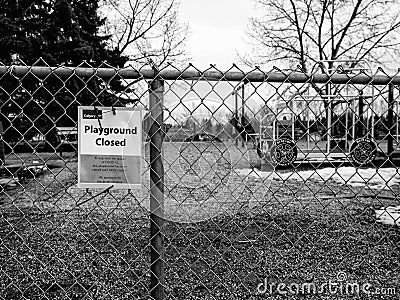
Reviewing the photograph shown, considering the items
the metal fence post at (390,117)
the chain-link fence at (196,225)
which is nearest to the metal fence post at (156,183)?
the chain-link fence at (196,225)

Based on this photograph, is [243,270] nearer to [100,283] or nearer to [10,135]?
[100,283]

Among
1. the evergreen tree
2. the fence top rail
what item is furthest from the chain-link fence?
the evergreen tree

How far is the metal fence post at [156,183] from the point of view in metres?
1.95

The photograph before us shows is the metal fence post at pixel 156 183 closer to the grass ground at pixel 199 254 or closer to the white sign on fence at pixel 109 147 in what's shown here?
the white sign on fence at pixel 109 147

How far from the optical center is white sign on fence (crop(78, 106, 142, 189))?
1882 mm

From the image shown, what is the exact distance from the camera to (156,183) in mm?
2037

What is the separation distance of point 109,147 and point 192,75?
49 centimetres

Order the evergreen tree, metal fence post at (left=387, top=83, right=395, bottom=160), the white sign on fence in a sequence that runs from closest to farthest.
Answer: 1. the white sign on fence
2. metal fence post at (left=387, top=83, right=395, bottom=160)
3. the evergreen tree

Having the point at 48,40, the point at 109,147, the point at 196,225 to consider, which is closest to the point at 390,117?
the point at 196,225

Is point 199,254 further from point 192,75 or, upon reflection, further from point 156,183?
point 192,75

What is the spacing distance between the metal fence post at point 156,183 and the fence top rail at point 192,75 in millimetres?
69

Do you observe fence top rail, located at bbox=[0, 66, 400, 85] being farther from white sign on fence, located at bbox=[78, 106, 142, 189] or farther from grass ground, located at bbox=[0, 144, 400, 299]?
grass ground, located at bbox=[0, 144, 400, 299]

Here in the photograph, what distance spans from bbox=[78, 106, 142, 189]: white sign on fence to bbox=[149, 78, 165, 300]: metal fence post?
98mm

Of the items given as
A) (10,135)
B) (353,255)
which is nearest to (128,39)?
(10,135)
